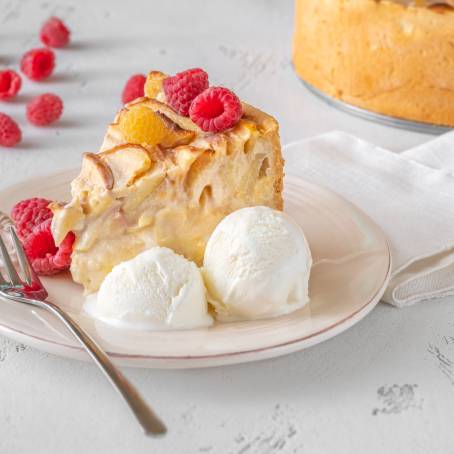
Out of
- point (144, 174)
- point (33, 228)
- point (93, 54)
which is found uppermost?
point (144, 174)

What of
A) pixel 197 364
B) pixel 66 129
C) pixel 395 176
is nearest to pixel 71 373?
pixel 197 364

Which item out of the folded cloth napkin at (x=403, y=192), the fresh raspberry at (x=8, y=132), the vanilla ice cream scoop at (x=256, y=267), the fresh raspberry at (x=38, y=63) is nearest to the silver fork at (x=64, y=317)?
the vanilla ice cream scoop at (x=256, y=267)

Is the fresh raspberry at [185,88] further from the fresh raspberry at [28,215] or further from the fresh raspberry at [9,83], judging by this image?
the fresh raspberry at [9,83]

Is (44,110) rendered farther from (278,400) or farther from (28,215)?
(278,400)

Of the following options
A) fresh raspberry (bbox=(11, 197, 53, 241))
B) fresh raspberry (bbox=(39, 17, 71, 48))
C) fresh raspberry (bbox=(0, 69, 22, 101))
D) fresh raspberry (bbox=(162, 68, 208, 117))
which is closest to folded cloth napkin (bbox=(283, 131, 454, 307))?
fresh raspberry (bbox=(162, 68, 208, 117))

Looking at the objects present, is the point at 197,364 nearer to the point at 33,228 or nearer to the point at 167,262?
the point at 167,262

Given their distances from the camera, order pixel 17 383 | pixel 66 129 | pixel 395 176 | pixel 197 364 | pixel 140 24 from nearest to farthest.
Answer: pixel 197 364, pixel 17 383, pixel 395 176, pixel 66 129, pixel 140 24
